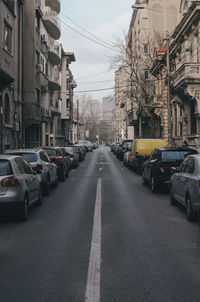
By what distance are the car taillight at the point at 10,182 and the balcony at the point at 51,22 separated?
106ft

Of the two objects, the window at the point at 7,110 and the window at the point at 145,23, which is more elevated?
the window at the point at 145,23

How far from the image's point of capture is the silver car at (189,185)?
841 cm

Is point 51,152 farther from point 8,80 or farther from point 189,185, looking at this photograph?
point 189,185

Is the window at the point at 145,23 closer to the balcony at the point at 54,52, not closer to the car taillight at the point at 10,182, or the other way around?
the balcony at the point at 54,52

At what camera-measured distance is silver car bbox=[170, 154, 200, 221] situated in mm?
8414

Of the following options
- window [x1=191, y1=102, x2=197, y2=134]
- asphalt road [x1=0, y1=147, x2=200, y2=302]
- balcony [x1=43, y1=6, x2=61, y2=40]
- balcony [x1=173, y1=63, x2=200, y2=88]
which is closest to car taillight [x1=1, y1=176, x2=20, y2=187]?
asphalt road [x1=0, y1=147, x2=200, y2=302]

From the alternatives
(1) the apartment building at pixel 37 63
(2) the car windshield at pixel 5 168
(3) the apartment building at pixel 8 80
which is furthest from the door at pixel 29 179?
(1) the apartment building at pixel 37 63

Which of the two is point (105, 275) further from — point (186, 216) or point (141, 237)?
point (186, 216)

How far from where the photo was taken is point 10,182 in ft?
28.3

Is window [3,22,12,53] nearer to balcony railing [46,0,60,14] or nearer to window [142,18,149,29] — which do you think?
balcony railing [46,0,60,14]

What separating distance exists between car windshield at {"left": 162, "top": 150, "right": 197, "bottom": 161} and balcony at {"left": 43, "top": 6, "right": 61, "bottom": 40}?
28598 mm

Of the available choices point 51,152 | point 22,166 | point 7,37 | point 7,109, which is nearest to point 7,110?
point 7,109

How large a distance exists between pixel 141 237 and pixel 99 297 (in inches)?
117

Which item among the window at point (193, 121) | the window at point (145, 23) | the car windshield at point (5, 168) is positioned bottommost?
the car windshield at point (5, 168)
